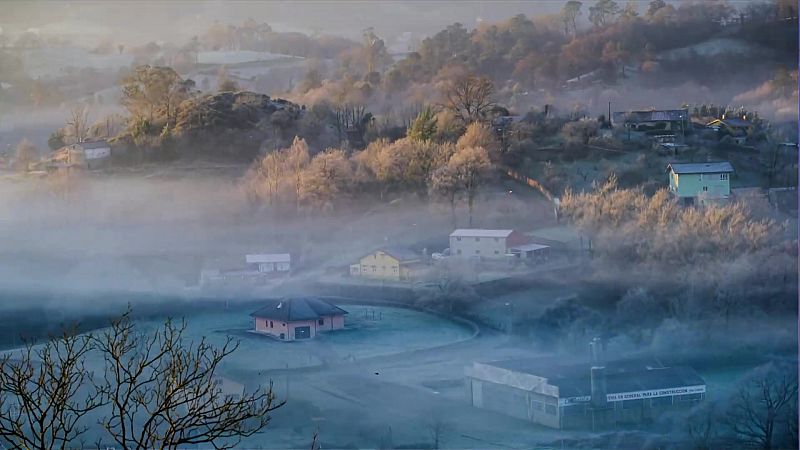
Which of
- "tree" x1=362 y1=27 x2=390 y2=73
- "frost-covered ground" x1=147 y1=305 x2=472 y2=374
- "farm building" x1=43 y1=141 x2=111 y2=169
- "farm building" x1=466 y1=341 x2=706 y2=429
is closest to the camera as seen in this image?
"farm building" x1=466 y1=341 x2=706 y2=429

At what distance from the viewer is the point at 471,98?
5770 millimetres

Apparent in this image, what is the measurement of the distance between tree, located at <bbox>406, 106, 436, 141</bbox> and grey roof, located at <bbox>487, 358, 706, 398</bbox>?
1169mm

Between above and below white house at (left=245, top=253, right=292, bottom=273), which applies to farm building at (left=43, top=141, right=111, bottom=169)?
above

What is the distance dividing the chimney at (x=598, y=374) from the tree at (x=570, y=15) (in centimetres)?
153

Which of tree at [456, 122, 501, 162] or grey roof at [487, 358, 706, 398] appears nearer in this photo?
grey roof at [487, 358, 706, 398]

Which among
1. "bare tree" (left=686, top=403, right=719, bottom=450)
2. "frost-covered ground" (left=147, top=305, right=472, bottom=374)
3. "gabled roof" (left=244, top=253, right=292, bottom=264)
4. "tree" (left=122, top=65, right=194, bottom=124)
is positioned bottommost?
"bare tree" (left=686, top=403, right=719, bottom=450)

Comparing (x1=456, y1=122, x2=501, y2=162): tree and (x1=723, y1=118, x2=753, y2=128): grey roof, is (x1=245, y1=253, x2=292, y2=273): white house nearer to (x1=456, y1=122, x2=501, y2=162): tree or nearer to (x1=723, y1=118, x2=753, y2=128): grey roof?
(x1=456, y1=122, x2=501, y2=162): tree

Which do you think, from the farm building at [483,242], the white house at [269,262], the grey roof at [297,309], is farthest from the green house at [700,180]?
the white house at [269,262]

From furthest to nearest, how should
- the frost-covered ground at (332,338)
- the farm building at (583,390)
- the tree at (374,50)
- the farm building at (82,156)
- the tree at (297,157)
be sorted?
the tree at (374,50) < the tree at (297,157) < the farm building at (82,156) < the frost-covered ground at (332,338) < the farm building at (583,390)

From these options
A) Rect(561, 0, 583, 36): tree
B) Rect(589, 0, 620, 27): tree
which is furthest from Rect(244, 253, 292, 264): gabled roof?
Rect(589, 0, 620, 27): tree

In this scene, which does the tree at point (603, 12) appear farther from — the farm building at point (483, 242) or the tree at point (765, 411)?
the tree at point (765, 411)

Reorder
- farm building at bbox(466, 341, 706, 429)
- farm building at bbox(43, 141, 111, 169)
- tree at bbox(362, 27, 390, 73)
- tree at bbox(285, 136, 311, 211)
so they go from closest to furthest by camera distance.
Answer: farm building at bbox(466, 341, 706, 429) → farm building at bbox(43, 141, 111, 169) → tree at bbox(285, 136, 311, 211) → tree at bbox(362, 27, 390, 73)

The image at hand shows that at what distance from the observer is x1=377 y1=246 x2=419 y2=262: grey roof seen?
18.5 feet

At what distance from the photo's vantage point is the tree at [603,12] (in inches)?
222
